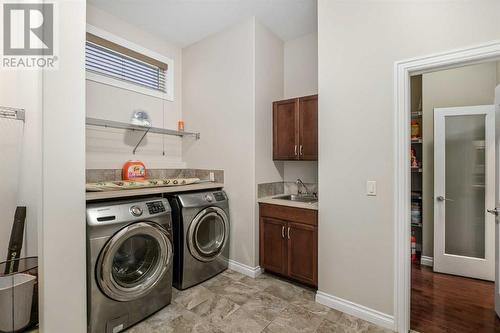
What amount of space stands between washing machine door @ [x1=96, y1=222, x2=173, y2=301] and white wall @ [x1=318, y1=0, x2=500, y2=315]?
4.74ft

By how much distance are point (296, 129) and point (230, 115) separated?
0.83 metres

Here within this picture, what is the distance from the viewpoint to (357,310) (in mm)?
1988

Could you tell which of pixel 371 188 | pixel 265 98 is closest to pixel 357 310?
pixel 371 188

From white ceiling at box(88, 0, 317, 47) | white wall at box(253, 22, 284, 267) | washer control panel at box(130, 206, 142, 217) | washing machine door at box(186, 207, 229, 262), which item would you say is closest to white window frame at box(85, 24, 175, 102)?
white ceiling at box(88, 0, 317, 47)

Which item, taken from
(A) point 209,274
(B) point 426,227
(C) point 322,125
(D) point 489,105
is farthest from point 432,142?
(A) point 209,274

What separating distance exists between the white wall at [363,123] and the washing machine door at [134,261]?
1445mm

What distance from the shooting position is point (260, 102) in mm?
2812

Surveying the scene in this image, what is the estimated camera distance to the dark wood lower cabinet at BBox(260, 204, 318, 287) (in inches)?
91.9

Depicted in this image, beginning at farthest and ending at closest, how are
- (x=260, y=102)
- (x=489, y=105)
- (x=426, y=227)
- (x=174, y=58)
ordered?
(x=174, y=58)
(x=426, y=227)
(x=260, y=102)
(x=489, y=105)

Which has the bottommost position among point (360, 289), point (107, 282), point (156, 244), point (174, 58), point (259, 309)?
point (259, 309)

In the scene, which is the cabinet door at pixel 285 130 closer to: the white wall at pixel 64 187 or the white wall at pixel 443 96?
the white wall at pixel 443 96

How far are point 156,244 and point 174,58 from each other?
262 centimetres

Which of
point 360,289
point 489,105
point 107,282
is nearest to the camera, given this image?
point 107,282

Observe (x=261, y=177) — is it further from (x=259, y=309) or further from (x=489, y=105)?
(x=489, y=105)
